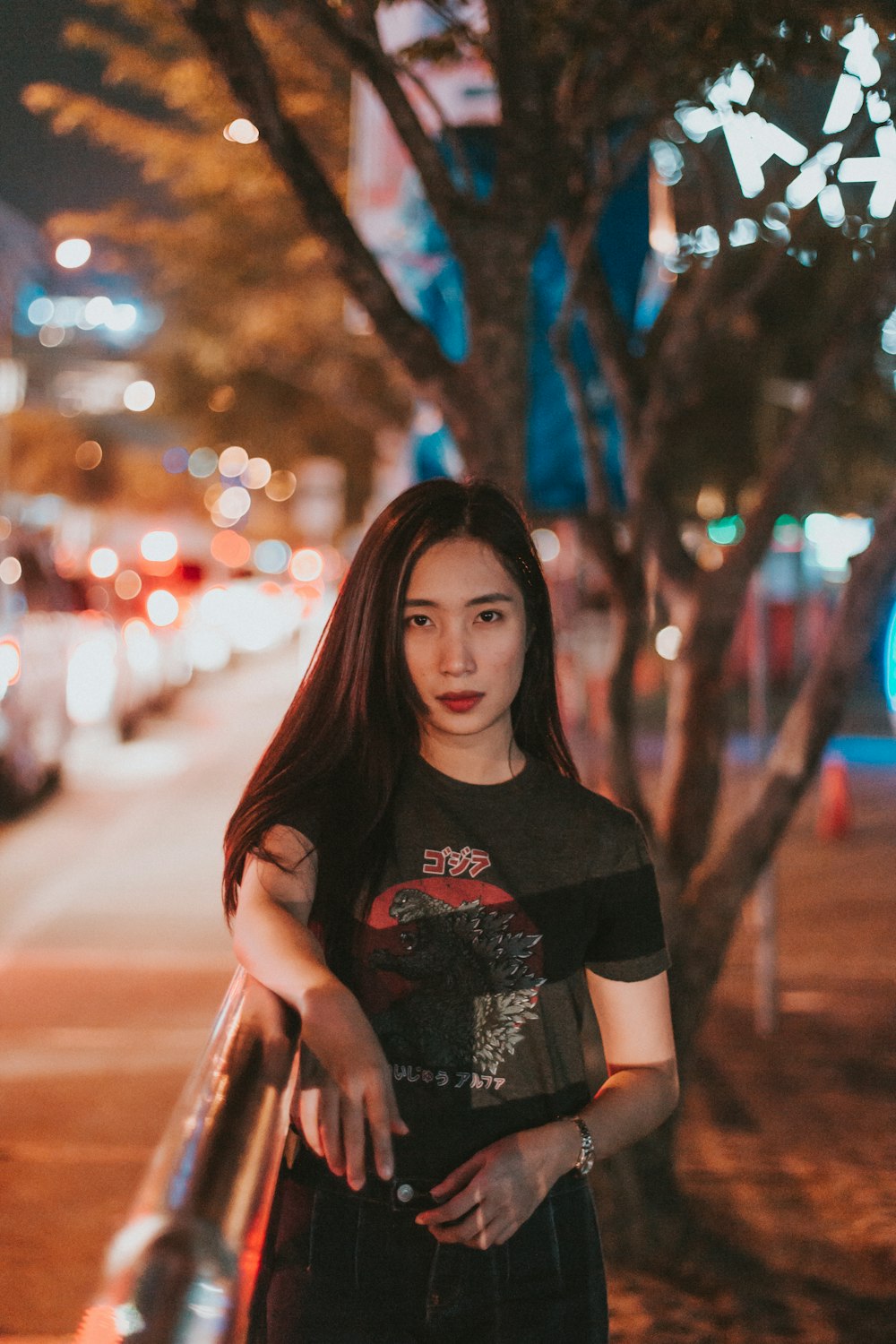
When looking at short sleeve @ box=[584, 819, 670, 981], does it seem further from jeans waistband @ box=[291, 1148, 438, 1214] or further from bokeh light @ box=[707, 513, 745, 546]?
bokeh light @ box=[707, 513, 745, 546]

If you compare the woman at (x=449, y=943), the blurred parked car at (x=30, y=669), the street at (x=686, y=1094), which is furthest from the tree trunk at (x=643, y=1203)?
the blurred parked car at (x=30, y=669)

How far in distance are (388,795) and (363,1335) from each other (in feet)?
2.20

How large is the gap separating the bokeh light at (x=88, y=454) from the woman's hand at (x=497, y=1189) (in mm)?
51800

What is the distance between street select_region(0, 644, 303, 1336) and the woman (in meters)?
2.48

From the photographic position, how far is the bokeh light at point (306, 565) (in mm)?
59625

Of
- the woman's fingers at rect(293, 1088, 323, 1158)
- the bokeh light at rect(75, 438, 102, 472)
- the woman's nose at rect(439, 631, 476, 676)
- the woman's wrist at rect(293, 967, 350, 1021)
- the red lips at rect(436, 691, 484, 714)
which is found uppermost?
the bokeh light at rect(75, 438, 102, 472)

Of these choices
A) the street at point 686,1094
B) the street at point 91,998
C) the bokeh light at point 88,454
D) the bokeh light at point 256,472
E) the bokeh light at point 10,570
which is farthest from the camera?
the bokeh light at point 88,454

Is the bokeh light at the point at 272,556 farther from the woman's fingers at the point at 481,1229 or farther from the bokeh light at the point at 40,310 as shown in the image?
the woman's fingers at the point at 481,1229

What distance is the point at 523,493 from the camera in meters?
4.27

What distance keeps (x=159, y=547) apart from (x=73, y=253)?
7.72 meters

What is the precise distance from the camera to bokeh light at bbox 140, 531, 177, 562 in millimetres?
21297

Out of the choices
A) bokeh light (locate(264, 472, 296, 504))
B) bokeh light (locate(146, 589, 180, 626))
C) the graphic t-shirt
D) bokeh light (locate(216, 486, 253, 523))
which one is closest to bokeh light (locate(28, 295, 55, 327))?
bokeh light (locate(264, 472, 296, 504))

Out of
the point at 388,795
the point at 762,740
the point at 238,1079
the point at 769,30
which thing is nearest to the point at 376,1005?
the point at 388,795

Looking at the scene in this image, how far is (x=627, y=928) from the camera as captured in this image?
1967 mm
